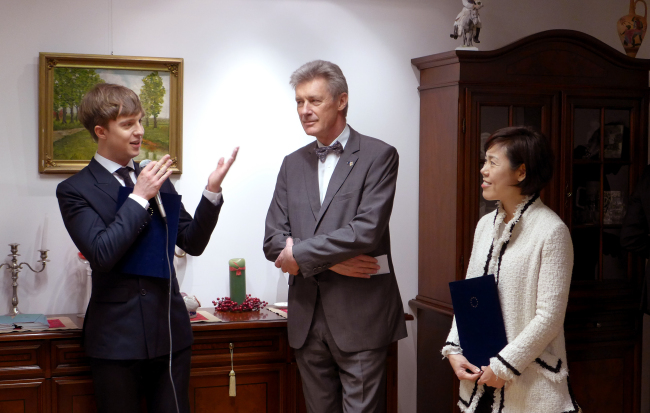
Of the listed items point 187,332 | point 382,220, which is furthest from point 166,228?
point 382,220

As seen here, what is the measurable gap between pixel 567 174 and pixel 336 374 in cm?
171

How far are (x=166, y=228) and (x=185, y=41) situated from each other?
4.59 feet

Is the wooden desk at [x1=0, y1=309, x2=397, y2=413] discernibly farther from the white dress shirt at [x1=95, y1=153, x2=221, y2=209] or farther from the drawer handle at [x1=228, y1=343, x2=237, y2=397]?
the white dress shirt at [x1=95, y1=153, x2=221, y2=209]

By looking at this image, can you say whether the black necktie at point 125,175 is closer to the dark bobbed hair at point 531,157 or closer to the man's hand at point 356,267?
the man's hand at point 356,267

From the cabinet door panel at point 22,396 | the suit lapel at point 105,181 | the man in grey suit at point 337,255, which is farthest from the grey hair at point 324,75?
the cabinet door panel at point 22,396

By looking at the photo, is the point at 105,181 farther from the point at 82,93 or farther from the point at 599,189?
the point at 599,189

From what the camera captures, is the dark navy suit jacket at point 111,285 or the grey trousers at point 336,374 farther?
the grey trousers at point 336,374

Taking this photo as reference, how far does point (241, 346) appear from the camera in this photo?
298cm

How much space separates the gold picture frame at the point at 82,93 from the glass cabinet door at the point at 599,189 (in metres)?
2.10

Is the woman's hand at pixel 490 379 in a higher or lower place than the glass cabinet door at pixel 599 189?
lower

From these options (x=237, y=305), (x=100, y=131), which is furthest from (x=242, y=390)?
(x=100, y=131)

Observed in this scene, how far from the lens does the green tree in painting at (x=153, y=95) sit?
3238 mm

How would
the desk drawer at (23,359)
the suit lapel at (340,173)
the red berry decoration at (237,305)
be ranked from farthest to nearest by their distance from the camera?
the red berry decoration at (237,305) < the desk drawer at (23,359) < the suit lapel at (340,173)

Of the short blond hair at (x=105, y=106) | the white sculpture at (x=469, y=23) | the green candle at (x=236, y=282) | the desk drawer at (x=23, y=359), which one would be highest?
the white sculpture at (x=469, y=23)
